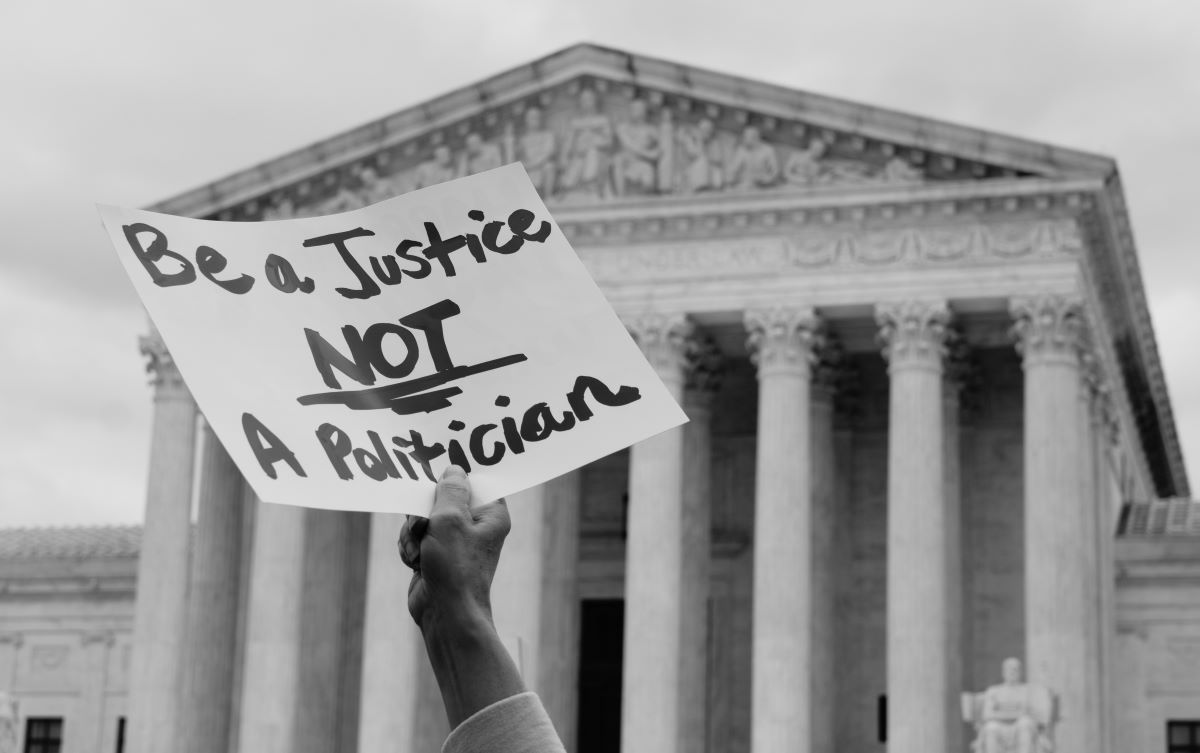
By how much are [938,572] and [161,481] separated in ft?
62.8

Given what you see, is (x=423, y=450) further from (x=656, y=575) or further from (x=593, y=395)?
(x=656, y=575)

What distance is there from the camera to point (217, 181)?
4994 cm

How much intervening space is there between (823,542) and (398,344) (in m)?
42.3

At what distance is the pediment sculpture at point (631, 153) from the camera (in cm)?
4550

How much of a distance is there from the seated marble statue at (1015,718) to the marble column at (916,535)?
5.36ft

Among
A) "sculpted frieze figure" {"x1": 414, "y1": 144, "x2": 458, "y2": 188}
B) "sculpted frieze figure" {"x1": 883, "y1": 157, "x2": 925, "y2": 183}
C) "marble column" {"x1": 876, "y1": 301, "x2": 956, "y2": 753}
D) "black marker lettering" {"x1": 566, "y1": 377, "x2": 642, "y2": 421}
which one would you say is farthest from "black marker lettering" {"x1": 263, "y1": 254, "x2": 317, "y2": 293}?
"sculpted frieze figure" {"x1": 414, "y1": 144, "x2": 458, "y2": 188}

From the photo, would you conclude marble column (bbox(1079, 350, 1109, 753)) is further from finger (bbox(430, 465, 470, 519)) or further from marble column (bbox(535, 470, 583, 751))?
finger (bbox(430, 465, 470, 519))

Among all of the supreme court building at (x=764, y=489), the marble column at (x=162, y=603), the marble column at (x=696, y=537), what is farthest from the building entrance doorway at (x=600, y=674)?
the marble column at (x=162, y=603)

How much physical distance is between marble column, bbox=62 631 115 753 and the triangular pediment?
45.2ft

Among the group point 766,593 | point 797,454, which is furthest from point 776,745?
point 797,454

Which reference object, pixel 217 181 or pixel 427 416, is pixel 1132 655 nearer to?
pixel 217 181

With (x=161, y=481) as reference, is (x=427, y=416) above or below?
below

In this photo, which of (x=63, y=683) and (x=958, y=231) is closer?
(x=958, y=231)

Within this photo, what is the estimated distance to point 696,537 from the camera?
48.0m
